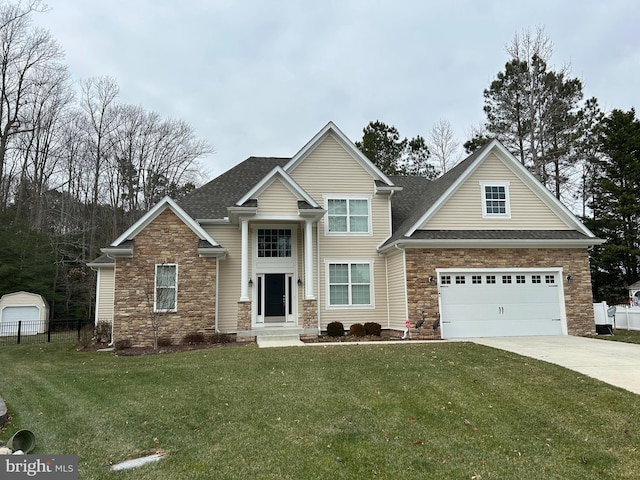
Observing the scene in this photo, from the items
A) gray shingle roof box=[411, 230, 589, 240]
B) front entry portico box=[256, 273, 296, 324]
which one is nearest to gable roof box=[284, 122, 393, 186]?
gray shingle roof box=[411, 230, 589, 240]

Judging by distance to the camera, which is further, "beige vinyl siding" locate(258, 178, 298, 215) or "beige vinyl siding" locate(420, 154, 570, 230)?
"beige vinyl siding" locate(420, 154, 570, 230)

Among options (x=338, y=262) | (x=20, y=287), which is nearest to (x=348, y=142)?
(x=338, y=262)

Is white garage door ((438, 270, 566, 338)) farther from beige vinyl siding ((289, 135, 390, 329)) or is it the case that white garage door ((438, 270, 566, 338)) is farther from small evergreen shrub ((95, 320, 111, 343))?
small evergreen shrub ((95, 320, 111, 343))

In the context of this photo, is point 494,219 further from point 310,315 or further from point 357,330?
point 310,315

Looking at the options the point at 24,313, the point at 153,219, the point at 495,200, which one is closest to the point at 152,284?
the point at 153,219

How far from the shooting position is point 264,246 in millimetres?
16969

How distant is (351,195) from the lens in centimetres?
1741

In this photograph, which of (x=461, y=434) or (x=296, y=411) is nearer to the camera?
(x=461, y=434)

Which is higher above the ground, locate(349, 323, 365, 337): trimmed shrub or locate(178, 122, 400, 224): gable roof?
locate(178, 122, 400, 224): gable roof

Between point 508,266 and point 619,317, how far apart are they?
25.8 feet

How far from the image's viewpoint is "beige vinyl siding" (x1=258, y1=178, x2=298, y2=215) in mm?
15680

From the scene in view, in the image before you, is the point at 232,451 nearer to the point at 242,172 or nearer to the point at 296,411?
the point at 296,411

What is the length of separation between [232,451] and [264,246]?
1235cm

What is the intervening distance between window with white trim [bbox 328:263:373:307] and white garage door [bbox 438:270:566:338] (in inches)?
122
